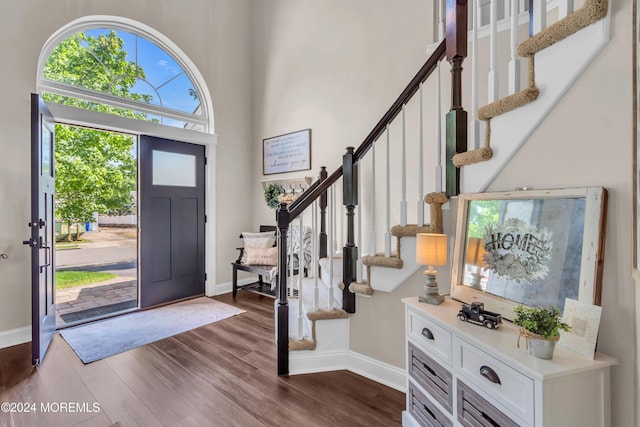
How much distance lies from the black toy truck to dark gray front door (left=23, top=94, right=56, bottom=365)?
308 centimetres

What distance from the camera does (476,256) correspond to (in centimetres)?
150

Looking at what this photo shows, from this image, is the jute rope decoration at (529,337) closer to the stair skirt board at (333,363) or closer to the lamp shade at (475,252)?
the lamp shade at (475,252)

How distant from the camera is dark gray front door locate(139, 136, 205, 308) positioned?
3771 mm

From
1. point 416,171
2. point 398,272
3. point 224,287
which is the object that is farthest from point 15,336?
Result: point 416,171

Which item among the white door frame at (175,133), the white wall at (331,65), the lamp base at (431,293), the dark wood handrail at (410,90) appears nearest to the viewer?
the lamp base at (431,293)

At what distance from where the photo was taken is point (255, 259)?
402cm

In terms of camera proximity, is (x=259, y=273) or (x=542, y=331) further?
(x=259, y=273)

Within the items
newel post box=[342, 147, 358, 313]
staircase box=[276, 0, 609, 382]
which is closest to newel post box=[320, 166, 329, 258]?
staircase box=[276, 0, 609, 382]

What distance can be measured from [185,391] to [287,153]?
3.06 m

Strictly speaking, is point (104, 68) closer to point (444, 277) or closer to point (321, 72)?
point (321, 72)

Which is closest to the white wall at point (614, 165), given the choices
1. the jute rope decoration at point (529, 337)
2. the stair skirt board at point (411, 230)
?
the jute rope decoration at point (529, 337)

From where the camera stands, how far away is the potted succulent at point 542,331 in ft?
3.30

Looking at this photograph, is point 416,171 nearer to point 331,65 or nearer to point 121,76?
point 331,65

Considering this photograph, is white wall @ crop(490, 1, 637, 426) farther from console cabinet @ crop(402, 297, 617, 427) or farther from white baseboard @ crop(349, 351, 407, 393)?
white baseboard @ crop(349, 351, 407, 393)
